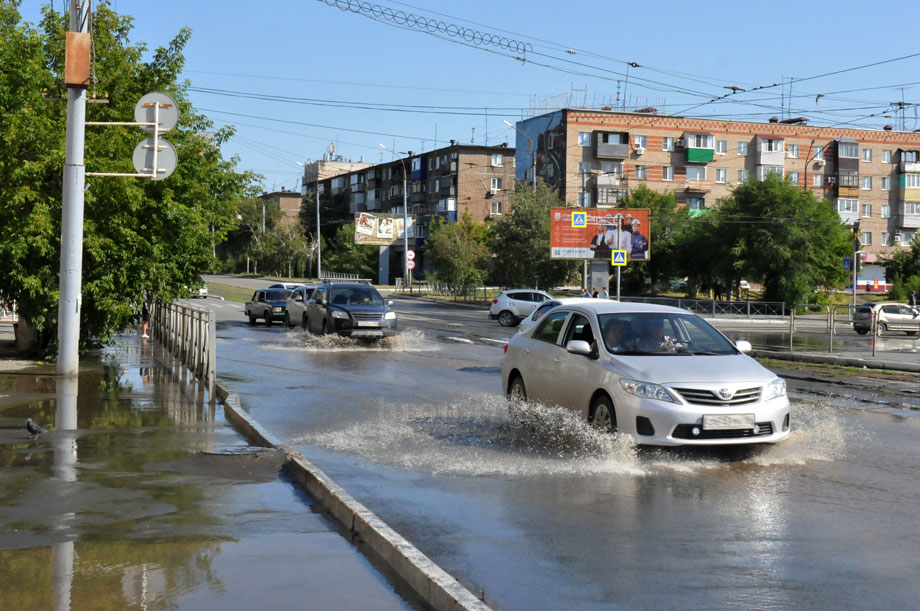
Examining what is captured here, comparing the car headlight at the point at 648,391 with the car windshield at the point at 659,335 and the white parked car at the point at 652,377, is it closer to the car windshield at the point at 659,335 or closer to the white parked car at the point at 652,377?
the white parked car at the point at 652,377

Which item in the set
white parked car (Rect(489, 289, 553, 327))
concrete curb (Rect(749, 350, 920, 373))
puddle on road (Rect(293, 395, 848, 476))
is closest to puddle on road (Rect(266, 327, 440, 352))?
concrete curb (Rect(749, 350, 920, 373))

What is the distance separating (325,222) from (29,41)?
11060 centimetres

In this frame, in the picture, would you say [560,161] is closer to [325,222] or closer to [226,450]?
[325,222]

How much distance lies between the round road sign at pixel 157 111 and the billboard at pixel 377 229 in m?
77.6

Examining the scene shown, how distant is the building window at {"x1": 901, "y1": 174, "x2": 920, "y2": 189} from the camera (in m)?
89.4

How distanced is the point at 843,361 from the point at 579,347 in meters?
15.7

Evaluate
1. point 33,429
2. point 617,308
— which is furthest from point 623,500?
point 33,429

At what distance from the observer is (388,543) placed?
5.76 metres

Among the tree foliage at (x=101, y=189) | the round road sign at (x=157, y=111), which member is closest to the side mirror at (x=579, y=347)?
the round road sign at (x=157, y=111)

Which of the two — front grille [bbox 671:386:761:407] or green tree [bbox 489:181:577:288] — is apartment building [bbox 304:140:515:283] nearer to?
green tree [bbox 489:181:577:288]

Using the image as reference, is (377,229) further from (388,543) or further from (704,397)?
(388,543)

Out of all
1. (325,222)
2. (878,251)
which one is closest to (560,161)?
(878,251)

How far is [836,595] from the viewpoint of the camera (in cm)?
514

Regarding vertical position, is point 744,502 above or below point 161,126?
below
